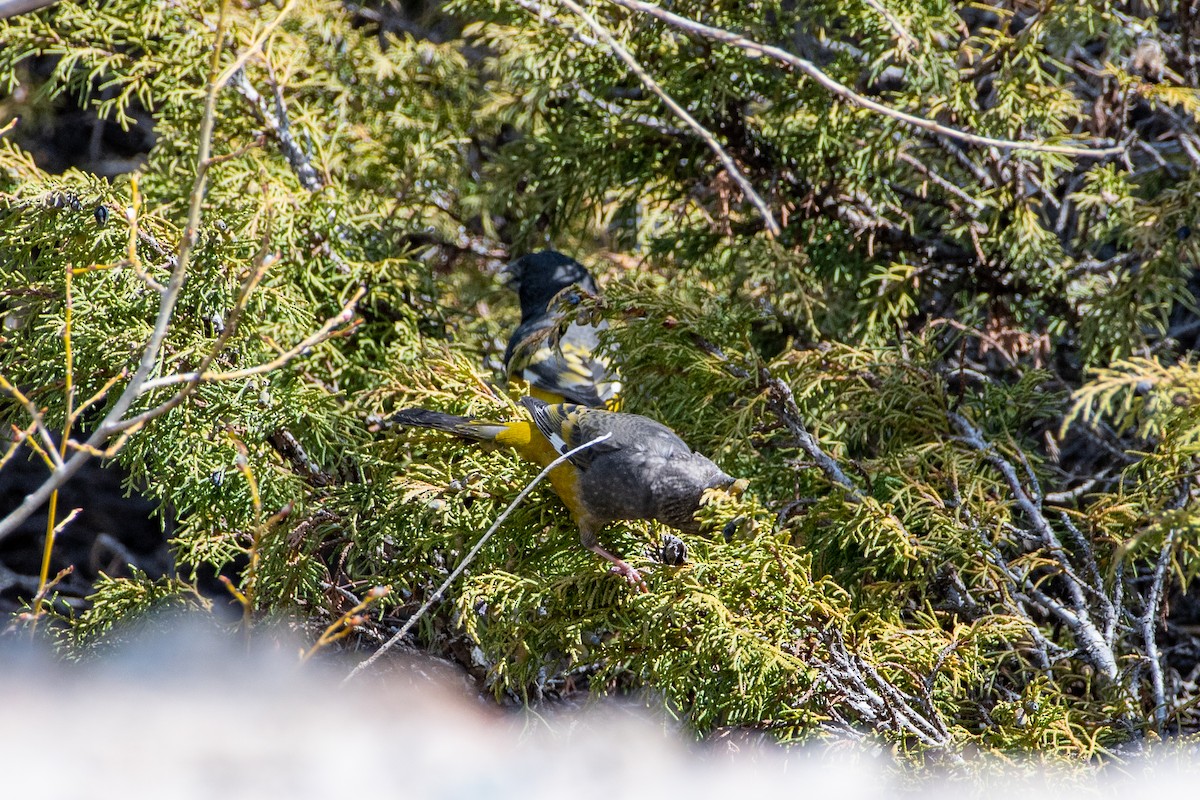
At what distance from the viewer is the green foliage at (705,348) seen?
209 cm

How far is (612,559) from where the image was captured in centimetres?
222

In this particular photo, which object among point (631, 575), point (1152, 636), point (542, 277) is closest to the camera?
point (1152, 636)

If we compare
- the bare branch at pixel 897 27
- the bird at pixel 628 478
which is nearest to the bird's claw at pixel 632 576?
the bird at pixel 628 478

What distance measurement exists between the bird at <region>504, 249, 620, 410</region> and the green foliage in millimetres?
202

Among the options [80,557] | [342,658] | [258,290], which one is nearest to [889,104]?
[258,290]

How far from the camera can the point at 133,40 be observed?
10.9ft

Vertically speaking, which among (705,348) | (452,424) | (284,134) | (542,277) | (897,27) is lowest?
(542,277)

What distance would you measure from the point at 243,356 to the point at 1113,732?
7.10 ft

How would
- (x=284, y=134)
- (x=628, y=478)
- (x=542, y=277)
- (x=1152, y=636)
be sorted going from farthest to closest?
(x=542, y=277) < (x=284, y=134) < (x=628, y=478) < (x=1152, y=636)

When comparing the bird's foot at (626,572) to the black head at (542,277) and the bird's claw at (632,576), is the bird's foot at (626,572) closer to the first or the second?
the bird's claw at (632,576)

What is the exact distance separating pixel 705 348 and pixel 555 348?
47 cm

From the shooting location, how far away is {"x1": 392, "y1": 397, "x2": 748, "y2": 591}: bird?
2.32m

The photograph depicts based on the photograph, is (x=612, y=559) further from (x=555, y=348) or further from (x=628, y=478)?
(x=555, y=348)

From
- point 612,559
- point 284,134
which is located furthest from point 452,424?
point 284,134
